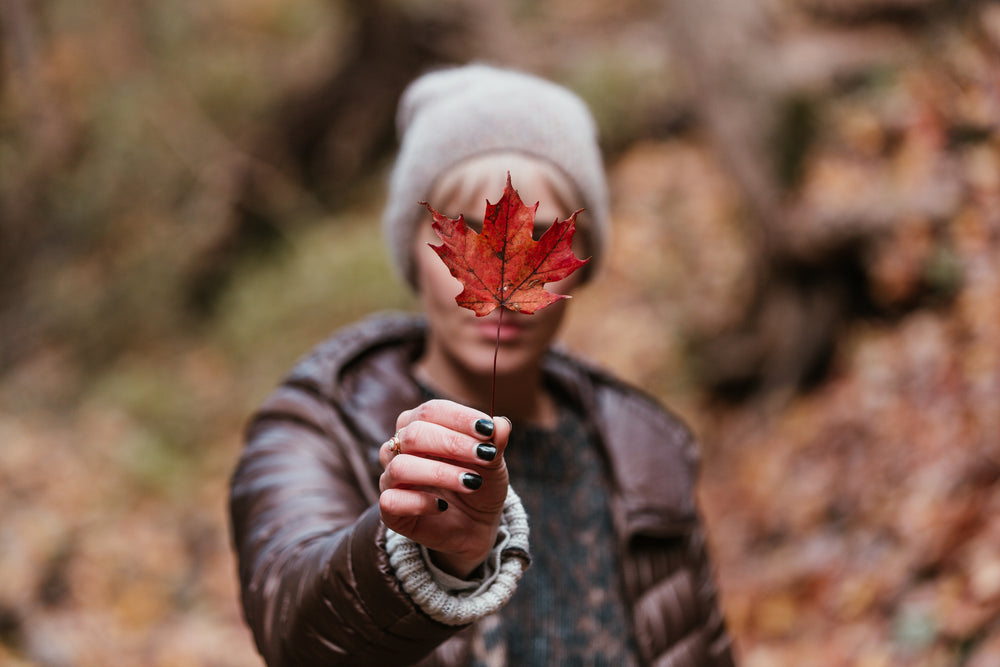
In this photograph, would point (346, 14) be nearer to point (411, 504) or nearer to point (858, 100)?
point (858, 100)

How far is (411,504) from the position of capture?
2.91 ft

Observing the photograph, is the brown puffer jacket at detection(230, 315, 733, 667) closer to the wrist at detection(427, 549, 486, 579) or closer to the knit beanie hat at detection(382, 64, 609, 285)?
the wrist at detection(427, 549, 486, 579)

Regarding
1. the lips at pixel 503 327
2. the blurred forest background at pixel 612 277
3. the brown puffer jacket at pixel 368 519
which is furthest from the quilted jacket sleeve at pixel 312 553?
the blurred forest background at pixel 612 277

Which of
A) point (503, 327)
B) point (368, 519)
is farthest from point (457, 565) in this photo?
point (503, 327)

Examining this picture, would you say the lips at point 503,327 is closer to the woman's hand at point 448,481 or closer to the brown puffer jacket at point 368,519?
the brown puffer jacket at point 368,519

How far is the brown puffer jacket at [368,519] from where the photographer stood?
1.04 meters

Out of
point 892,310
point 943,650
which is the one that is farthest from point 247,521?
point 892,310

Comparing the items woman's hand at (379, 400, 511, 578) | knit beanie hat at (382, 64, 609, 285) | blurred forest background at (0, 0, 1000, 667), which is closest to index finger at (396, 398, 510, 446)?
woman's hand at (379, 400, 511, 578)

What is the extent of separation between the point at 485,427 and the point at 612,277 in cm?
599

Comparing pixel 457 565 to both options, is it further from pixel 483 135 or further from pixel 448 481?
pixel 483 135

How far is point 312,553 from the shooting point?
3.79ft

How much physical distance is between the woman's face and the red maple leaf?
22.4 inches

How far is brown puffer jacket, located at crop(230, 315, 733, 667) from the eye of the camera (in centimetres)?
104

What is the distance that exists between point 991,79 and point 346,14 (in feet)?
20.5
